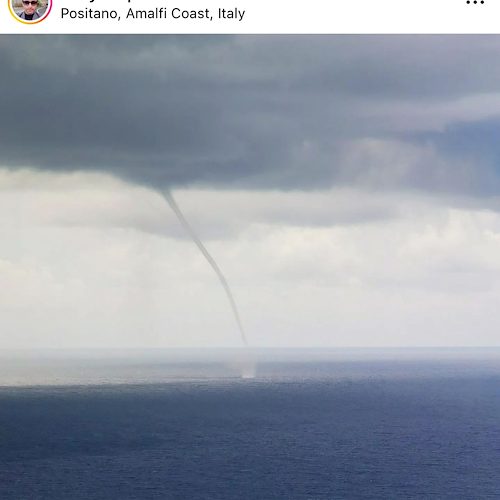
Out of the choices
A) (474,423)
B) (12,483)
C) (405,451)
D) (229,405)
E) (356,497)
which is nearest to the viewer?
Result: (356,497)

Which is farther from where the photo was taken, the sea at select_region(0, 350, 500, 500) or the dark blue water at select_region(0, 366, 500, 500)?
the dark blue water at select_region(0, 366, 500, 500)

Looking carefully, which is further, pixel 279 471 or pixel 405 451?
pixel 405 451

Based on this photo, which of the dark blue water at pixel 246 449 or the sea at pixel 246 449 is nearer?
the sea at pixel 246 449

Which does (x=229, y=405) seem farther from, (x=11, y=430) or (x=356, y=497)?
(x=356, y=497)

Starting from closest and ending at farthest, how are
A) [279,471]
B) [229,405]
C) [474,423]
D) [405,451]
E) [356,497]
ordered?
[356,497] → [279,471] → [405,451] → [474,423] → [229,405]

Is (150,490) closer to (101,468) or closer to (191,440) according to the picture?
(101,468)

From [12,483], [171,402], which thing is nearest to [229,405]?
[171,402]

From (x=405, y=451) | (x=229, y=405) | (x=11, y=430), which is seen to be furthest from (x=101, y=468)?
(x=229, y=405)
